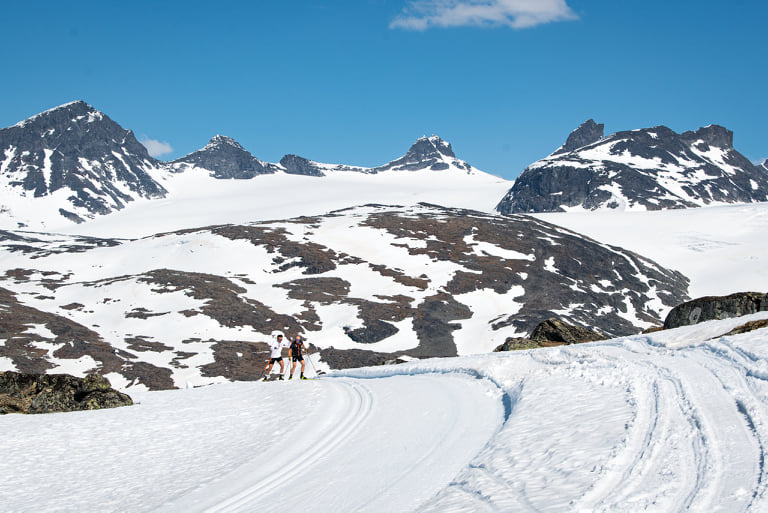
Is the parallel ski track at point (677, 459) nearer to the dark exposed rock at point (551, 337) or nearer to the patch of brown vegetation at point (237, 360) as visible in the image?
the dark exposed rock at point (551, 337)

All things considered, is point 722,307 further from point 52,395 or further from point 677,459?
point 52,395

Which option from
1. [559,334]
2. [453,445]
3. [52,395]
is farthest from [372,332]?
[453,445]

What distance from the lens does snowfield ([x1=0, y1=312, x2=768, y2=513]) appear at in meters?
8.59

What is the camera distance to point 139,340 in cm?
6738

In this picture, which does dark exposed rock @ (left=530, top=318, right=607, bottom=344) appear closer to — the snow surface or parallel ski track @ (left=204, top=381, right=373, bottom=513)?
parallel ski track @ (left=204, top=381, right=373, bottom=513)

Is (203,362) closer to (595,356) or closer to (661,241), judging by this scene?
(595,356)

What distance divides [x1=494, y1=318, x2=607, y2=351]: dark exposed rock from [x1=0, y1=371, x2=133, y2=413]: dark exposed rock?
19.1 metres

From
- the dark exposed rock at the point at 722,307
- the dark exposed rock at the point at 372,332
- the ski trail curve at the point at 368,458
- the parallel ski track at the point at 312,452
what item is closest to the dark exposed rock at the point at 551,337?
the dark exposed rock at the point at 722,307

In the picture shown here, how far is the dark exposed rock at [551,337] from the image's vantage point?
3050 cm

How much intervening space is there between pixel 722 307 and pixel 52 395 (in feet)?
97.6

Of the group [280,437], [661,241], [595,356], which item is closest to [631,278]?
[661,241]

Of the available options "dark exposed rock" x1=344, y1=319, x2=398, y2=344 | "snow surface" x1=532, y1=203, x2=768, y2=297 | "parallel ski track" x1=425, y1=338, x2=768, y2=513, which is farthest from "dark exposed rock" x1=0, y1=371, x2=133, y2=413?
"snow surface" x1=532, y1=203, x2=768, y2=297

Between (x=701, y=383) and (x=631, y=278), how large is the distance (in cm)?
11454

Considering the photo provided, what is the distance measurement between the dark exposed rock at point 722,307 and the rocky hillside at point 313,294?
4158cm
